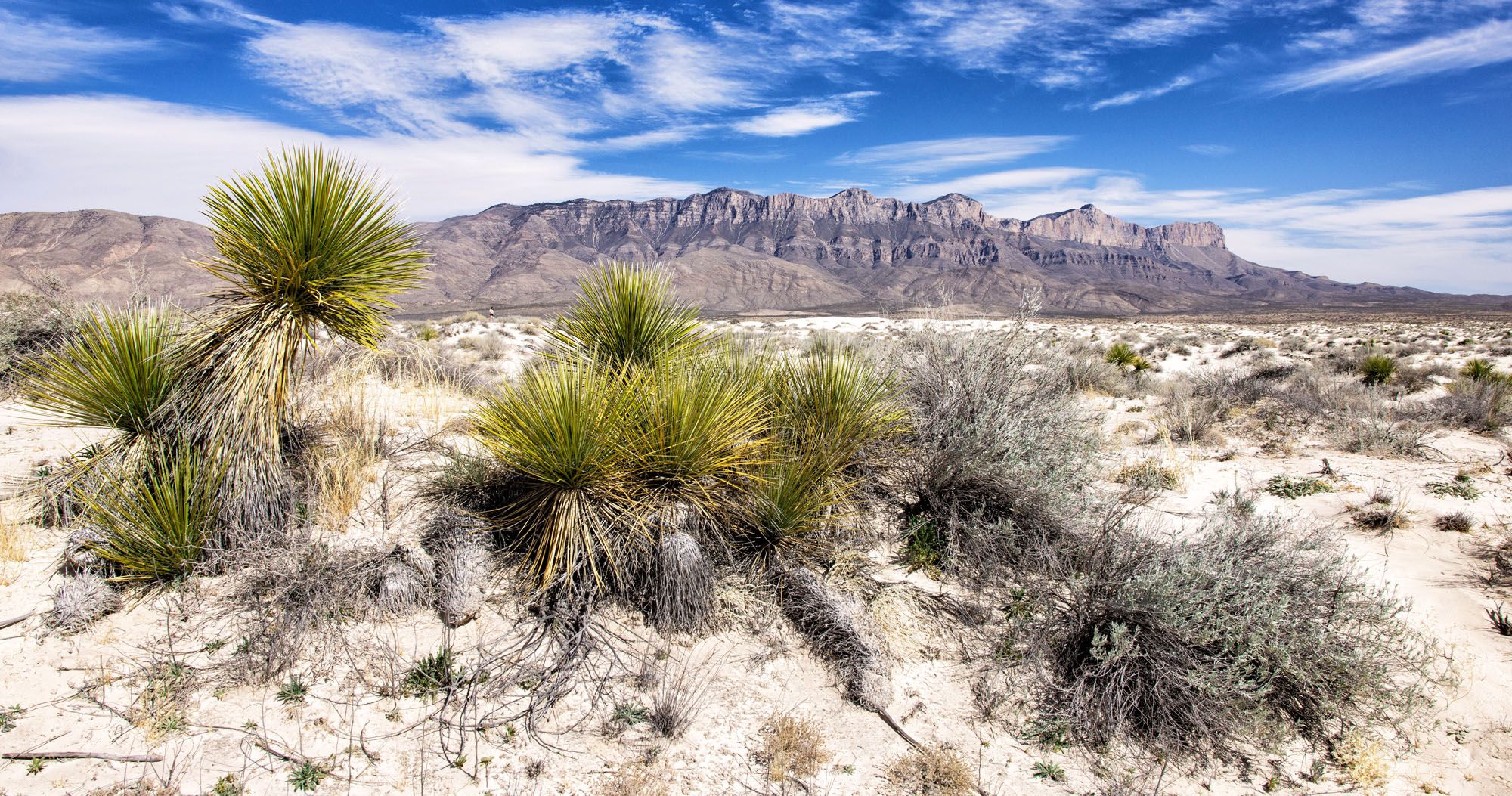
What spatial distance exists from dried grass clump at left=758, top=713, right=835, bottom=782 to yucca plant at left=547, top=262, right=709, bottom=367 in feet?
10.6

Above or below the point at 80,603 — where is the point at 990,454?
above

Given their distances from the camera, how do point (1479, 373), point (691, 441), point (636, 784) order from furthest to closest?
point (1479, 373) → point (691, 441) → point (636, 784)

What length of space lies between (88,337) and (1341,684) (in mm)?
8287

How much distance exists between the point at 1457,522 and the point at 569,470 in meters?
7.58

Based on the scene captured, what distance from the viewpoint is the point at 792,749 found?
11.5ft

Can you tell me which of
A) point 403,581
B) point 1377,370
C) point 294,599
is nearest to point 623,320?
point 403,581

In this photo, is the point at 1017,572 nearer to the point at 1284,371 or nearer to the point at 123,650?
the point at 123,650

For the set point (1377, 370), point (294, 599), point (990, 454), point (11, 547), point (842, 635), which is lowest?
point (842, 635)

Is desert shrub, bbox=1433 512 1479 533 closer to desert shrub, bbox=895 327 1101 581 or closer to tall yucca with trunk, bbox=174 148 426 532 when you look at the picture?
desert shrub, bbox=895 327 1101 581

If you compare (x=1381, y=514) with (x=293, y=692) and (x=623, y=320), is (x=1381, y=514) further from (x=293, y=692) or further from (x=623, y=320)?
(x=293, y=692)

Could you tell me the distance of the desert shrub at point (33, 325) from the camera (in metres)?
7.94

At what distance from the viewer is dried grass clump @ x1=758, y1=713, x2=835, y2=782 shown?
11.1 ft

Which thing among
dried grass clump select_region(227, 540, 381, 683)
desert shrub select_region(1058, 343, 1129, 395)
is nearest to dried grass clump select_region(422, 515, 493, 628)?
dried grass clump select_region(227, 540, 381, 683)

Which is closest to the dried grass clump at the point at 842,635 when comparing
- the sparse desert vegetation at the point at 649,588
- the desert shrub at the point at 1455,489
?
the sparse desert vegetation at the point at 649,588
